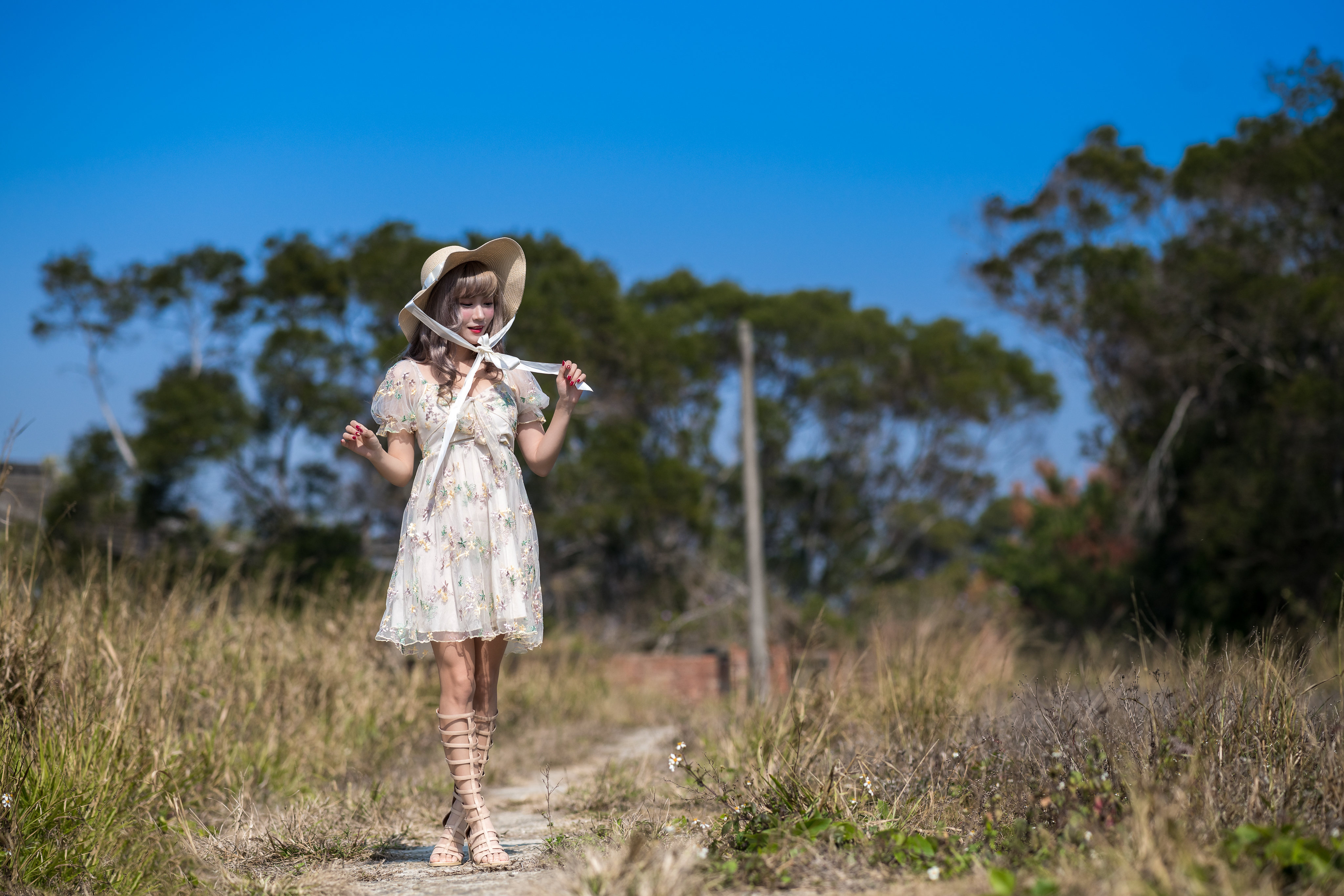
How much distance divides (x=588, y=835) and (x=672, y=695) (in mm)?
7697

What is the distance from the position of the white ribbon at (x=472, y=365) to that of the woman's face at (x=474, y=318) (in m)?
0.02

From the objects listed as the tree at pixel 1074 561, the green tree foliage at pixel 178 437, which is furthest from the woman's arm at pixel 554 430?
the green tree foliage at pixel 178 437

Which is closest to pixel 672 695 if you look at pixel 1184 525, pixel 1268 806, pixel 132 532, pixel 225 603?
pixel 225 603

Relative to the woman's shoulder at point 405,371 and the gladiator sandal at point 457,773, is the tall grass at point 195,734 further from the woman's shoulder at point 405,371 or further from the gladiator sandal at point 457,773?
the woman's shoulder at point 405,371

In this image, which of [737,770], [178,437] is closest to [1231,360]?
[737,770]

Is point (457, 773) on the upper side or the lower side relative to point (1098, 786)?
lower

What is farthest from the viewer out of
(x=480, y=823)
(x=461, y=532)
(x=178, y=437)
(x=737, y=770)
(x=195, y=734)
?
(x=178, y=437)

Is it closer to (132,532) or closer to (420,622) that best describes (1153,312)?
(420,622)

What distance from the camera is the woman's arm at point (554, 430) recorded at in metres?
3.59

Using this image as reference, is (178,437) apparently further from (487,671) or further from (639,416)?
(487,671)

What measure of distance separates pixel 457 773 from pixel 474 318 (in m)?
1.40

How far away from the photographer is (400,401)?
11.8ft

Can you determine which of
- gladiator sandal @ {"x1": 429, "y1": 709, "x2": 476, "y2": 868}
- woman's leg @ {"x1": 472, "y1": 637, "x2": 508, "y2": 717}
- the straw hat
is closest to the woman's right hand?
the straw hat

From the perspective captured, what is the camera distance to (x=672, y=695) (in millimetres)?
10992
